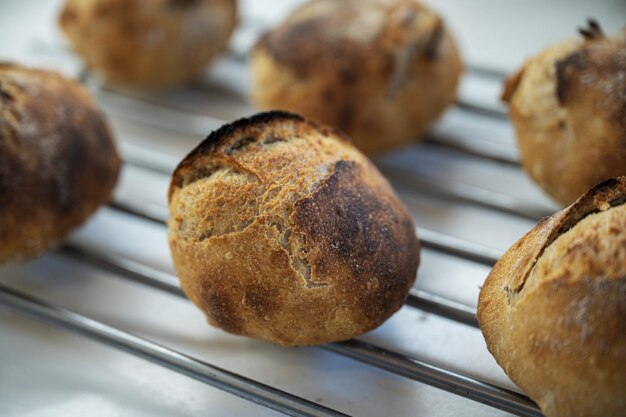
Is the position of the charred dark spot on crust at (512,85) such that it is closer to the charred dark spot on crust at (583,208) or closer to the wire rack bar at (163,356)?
the charred dark spot on crust at (583,208)

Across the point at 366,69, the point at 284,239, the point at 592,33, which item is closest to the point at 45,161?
the point at 284,239

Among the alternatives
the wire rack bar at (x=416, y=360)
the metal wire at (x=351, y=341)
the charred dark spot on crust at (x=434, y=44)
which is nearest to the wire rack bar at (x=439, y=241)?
the metal wire at (x=351, y=341)

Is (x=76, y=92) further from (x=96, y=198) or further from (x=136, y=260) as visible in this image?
(x=136, y=260)

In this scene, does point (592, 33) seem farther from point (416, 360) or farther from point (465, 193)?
point (416, 360)

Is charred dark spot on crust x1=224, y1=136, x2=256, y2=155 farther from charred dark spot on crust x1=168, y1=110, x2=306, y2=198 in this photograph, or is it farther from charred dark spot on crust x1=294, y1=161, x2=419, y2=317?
charred dark spot on crust x1=294, y1=161, x2=419, y2=317

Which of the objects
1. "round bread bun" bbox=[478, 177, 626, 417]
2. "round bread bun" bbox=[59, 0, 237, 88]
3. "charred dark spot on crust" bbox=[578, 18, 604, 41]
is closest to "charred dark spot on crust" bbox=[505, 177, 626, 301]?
"round bread bun" bbox=[478, 177, 626, 417]

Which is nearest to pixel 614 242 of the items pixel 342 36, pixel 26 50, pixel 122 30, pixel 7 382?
pixel 342 36
